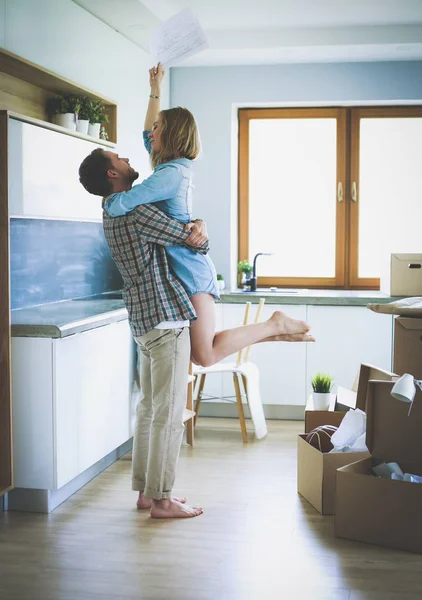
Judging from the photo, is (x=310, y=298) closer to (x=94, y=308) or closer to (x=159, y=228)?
(x=94, y=308)

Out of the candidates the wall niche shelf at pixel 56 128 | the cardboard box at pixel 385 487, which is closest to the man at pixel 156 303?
the wall niche shelf at pixel 56 128

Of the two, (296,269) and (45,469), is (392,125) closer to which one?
(296,269)

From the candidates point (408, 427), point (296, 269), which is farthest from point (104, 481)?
point (296, 269)

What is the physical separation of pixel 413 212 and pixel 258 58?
1.61 meters

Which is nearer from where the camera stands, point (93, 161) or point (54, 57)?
point (93, 161)

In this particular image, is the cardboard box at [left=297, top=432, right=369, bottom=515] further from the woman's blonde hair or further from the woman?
the woman's blonde hair

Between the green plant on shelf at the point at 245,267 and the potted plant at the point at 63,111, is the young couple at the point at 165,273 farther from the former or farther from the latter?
the green plant on shelf at the point at 245,267

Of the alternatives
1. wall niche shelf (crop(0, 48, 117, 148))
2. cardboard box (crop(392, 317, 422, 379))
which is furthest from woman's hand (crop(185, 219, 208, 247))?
cardboard box (crop(392, 317, 422, 379))

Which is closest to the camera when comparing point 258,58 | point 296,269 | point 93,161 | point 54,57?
point 93,161

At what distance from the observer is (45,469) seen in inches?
127

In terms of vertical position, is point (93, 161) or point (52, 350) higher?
point (93, 161)

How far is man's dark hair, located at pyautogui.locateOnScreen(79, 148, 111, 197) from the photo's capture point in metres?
3.15

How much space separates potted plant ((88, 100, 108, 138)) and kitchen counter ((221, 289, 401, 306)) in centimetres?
152

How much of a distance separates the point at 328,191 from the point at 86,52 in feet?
7.35
